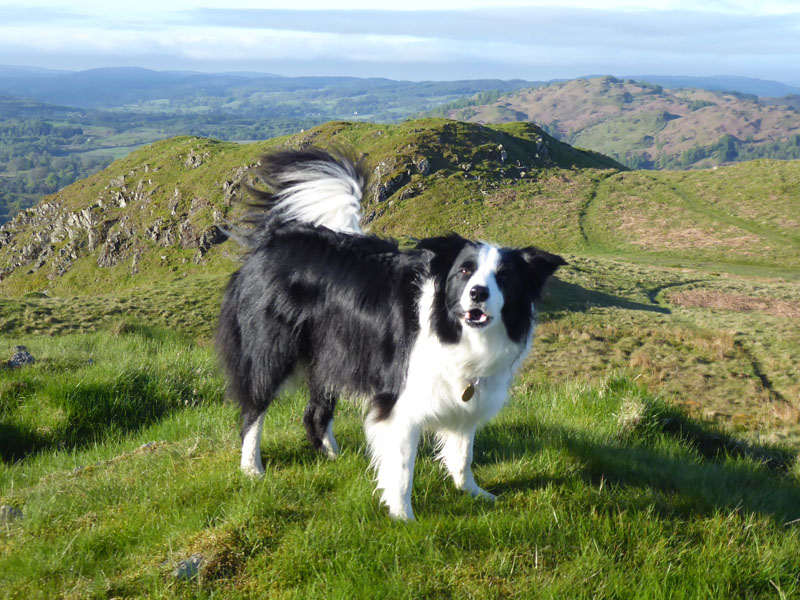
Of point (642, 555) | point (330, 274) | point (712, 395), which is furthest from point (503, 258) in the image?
point (712, 395)

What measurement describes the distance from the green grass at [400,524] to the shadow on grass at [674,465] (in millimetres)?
20

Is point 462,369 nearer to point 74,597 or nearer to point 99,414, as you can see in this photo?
point 74,597

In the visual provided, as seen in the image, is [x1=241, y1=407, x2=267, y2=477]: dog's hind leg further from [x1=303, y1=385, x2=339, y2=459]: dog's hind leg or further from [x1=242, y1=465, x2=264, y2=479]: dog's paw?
[x1=303, y1=385, x2=339, y2=459]: dog's hind leg

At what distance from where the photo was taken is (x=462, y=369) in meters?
4.16

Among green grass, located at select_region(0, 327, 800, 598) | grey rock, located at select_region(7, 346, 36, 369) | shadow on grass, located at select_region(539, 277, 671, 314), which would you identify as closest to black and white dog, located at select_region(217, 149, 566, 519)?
green grass, located at select_region(0, 327, 800, 598)

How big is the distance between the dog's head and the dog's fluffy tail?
1657 millimetres

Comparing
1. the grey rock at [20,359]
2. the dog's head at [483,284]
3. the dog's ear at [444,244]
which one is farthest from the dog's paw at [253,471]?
the grey rock at [20,359]

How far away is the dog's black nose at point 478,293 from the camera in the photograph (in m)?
3.72

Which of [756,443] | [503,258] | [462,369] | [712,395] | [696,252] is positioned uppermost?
[503,258]

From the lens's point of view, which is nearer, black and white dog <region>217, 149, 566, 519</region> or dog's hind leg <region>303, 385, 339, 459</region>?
black and white dog <region>217, 149, 566, 519</region>

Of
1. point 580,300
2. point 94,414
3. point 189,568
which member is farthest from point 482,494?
point 580,300

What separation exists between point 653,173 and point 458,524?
2764 inches

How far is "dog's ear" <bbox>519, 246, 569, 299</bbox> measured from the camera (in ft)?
13.6

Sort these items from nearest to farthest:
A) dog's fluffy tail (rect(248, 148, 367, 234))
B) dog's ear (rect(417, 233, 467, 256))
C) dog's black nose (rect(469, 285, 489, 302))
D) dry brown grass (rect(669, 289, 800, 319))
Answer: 1. dog's black nose (rect(469, 285, 489, 302))
2. dog's ear (rect(417, 233, 467, 256))
3. dog's fluffy tail (rect(248, 148, 367, 234))
4. dry brown grass (rect(669, 289, 800, 319))
